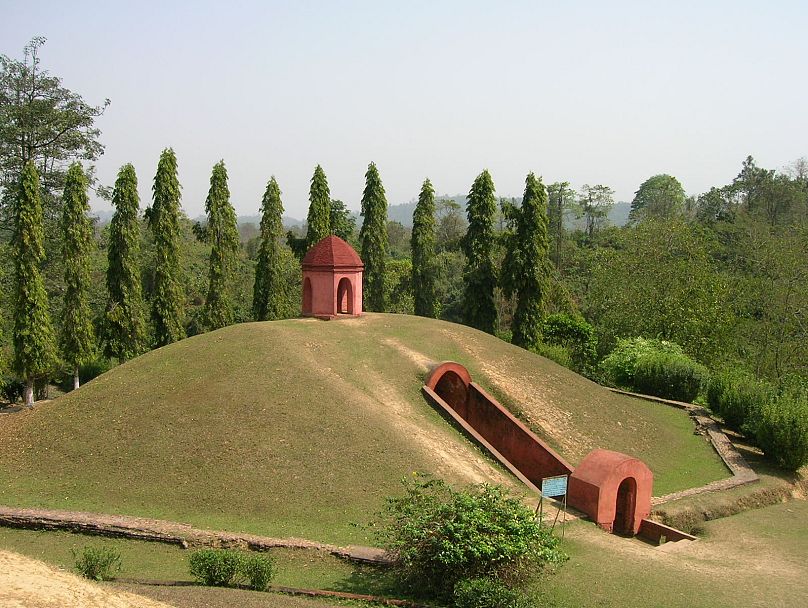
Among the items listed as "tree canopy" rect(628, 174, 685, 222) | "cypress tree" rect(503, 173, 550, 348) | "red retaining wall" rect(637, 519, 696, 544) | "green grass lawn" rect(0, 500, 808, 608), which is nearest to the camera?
"green grass lawn" rect(0, 500, 808, 608)

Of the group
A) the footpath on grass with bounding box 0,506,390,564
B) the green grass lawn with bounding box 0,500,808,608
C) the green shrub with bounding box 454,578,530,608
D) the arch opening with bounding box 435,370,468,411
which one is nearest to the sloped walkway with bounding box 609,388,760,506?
the green grass lawn with bounding box 0,500,808,608

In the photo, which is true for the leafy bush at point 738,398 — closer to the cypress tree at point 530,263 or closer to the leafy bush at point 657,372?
the leafy bush at point 657,372

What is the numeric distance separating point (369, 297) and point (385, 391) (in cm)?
1977

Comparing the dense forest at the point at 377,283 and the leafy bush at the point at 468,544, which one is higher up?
the dense forest at the point at 377,283

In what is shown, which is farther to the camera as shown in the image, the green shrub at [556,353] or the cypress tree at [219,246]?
the cypress tree at [219,246]

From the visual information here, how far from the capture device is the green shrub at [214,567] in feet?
40.1

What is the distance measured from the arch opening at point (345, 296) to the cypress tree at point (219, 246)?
426 inches

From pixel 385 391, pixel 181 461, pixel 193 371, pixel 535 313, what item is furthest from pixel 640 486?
pixel 535 313

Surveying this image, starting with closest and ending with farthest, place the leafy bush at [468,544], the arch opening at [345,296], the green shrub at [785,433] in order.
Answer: the leafy bush at [468,544] < the green shrub at [785,433] < the arch opening at [345,296]

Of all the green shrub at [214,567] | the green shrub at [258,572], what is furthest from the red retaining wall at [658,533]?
the green shrub at [214,567]

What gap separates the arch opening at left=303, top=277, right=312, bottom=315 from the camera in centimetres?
2561

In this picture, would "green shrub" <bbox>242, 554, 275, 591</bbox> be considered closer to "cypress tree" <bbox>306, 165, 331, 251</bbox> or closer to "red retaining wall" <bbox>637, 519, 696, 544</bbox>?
"red retaining wall" <bbox>637, 519, 696, 544</bbox>

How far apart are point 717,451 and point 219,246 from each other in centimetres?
2504

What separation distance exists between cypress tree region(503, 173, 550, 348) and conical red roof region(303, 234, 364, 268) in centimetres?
1323
